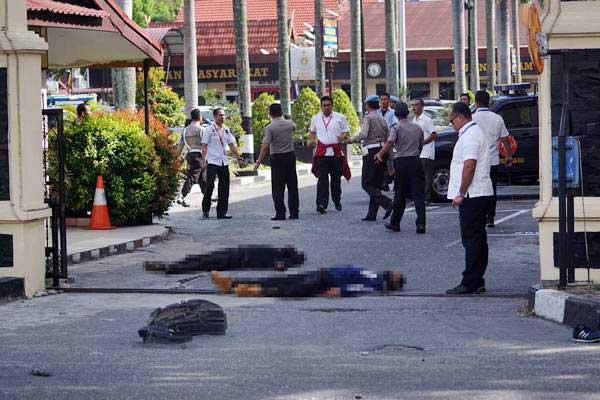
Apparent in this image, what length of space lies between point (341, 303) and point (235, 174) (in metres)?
22.3

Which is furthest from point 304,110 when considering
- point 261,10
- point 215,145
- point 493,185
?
point 261,10

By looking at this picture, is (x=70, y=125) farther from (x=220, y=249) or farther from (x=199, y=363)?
(x=199, y=363)

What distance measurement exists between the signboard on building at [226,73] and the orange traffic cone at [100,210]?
166 feet

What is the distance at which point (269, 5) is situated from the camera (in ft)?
264

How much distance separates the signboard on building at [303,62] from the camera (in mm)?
49406

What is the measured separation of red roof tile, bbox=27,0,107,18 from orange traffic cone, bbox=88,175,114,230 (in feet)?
8.60

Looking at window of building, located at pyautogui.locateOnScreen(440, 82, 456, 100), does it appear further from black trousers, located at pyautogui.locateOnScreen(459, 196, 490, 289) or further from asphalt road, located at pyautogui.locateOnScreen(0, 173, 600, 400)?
black trousers, located at pyautogui.locateOnScreen(459, 196, 490, 289)

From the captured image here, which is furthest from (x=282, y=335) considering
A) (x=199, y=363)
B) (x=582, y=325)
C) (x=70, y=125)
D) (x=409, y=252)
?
(x=70, y=125)

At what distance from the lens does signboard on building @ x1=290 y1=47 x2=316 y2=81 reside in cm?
4941

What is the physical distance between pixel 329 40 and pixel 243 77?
33.4 ft

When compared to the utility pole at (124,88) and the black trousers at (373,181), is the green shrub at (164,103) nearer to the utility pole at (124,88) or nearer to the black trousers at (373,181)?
the utility pole at (124,88)

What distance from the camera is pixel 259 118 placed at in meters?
40.3

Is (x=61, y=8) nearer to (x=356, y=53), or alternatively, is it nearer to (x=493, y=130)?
(x=493, y=130)

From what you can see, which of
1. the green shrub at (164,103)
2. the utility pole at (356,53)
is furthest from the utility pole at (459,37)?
the green shrub at (164,103)
